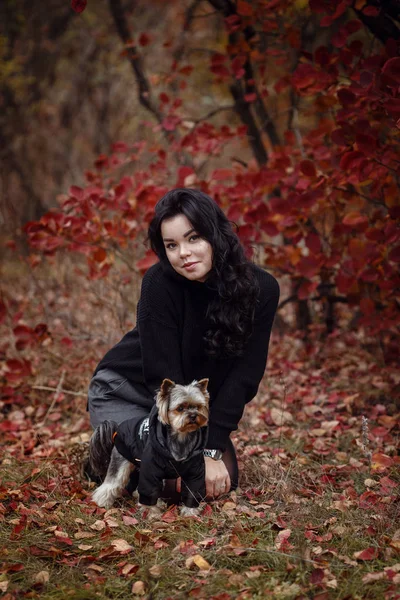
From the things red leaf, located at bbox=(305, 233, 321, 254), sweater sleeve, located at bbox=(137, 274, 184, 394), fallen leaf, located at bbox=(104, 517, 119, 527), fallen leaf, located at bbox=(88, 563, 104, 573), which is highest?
red leaf, located at bbox=(305, 233, 321, 254)

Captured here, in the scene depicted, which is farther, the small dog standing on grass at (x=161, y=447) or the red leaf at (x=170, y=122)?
the red leaf at (x=170, y=122)

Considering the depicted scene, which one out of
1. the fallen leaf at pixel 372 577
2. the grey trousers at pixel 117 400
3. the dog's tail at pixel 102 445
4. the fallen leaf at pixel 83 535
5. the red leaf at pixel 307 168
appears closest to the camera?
the fallen leaf at pixel 372 577

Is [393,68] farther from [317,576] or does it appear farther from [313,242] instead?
[317,576]

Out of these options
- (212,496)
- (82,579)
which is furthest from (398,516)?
(82,579)

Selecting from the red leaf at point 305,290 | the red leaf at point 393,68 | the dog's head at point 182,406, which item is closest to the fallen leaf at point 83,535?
the dog's head at point 182,406

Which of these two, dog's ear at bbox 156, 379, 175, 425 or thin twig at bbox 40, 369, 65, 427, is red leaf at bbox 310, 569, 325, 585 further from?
thin twig at bbox 40, 369, 65, 427

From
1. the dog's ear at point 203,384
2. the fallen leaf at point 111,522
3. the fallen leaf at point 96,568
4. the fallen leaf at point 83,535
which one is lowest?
the fallen leaf at point 111,522

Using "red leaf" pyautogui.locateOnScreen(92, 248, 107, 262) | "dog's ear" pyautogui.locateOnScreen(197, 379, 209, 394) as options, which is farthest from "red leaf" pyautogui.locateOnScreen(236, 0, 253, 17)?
"dog's ear" pyautogui.locateOnScreen(197, 379, 209, 394)

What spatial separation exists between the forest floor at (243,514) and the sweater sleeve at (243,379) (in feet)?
1.46

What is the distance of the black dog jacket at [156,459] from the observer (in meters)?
3.12

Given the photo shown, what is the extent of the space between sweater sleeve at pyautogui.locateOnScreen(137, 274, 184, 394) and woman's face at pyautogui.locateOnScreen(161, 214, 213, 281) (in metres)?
0.22

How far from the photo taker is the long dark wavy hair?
10.4ft

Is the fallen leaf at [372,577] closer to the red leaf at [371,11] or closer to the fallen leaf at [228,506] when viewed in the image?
the fallen leaf at [228,506]

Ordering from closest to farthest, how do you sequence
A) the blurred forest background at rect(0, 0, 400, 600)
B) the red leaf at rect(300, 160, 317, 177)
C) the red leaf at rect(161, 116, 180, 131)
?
the blurred forest background at rect(0, 0, 400, 600) < the red leaf at rect(300, 160, 317, 177) < the red leaf at rect(161, 116, 180, 131)
